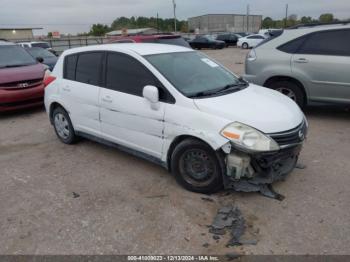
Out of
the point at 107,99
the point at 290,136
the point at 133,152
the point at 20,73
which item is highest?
the point at 20,73

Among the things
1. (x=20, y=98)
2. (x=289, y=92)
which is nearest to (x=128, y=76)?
(x=289, y=92)

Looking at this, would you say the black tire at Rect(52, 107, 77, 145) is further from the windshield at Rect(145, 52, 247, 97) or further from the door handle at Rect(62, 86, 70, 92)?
the windshield at Rect(145, 52, 247, 97)

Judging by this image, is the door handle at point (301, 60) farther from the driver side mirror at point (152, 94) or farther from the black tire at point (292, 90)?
the driver side mirror at point (152, 94)

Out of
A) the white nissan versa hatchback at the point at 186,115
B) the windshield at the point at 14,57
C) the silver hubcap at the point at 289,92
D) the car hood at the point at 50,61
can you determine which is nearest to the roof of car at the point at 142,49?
the white nissan versa hatchback at the point at 186,115

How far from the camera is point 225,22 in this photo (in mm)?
91750

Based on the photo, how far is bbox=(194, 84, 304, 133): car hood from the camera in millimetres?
3385

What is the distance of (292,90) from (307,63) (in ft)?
1.84

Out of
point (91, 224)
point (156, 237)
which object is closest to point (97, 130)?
point (91, 224)

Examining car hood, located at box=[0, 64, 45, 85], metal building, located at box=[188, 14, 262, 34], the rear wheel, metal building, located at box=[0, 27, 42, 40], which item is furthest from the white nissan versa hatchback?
metal building, located at box=[188, 14, 262, 34]

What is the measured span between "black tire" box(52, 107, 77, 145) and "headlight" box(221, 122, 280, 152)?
2.91 meters

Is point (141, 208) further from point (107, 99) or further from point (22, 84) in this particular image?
point (22, 84)

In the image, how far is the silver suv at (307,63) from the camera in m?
5.85

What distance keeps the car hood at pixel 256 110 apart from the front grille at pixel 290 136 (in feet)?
0.15

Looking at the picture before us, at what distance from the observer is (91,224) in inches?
128
